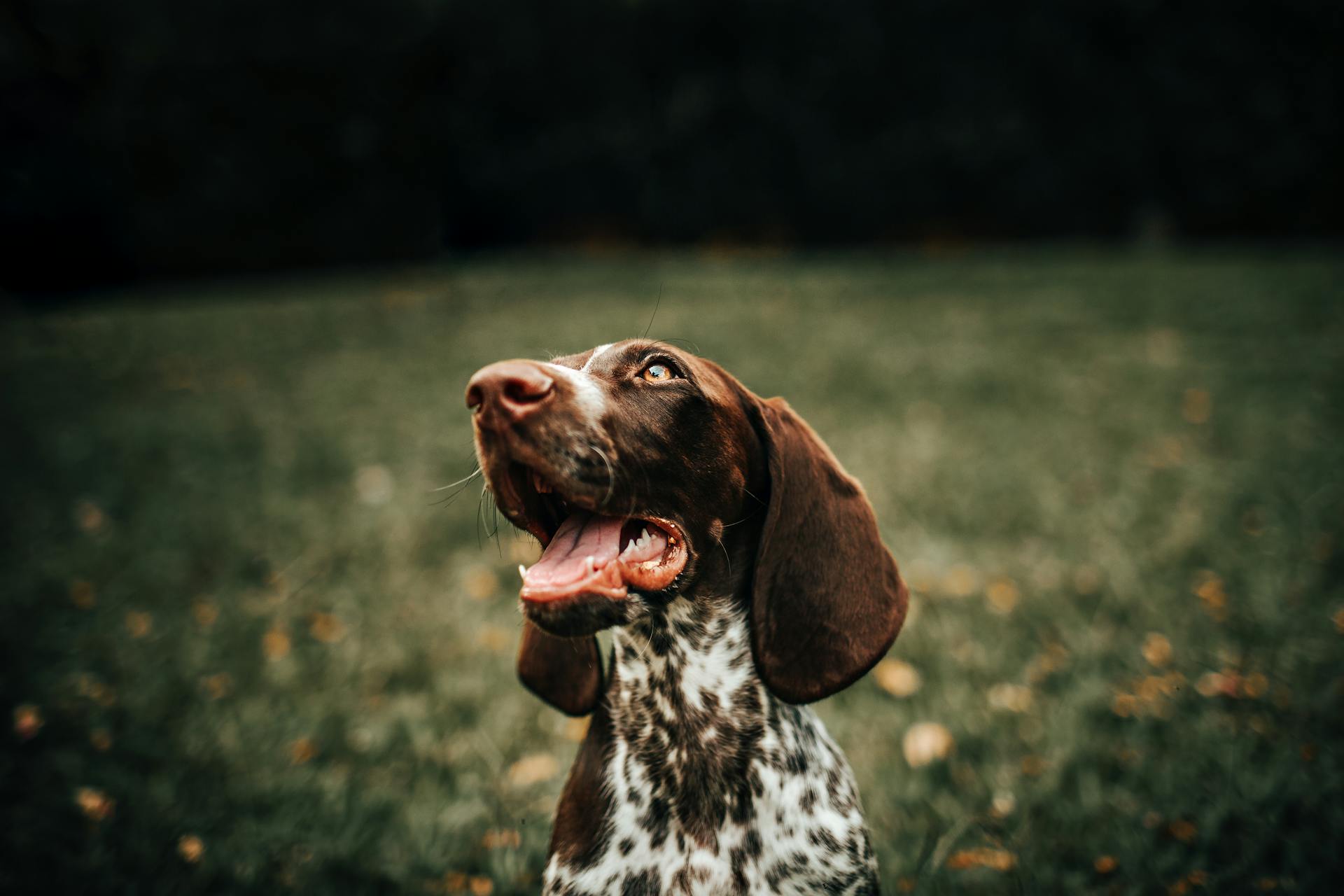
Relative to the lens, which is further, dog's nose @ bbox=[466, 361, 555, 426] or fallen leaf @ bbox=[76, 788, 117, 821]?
fallen leaf @ bbox=[76, 788, 117, 821]

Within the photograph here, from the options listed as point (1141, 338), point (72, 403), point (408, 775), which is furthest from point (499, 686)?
point (1141, 338)

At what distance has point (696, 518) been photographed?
191 cm

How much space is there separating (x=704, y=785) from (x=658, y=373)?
3.22 feet

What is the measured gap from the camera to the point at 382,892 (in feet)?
8.73

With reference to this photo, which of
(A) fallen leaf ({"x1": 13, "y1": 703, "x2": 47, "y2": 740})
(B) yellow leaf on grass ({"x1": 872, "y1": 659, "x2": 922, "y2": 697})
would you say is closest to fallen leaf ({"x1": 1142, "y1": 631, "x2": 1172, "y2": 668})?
(B) yellow leaf on grass ({"x1": 872, "y1": 659, "x2": 922, "y2": 697})

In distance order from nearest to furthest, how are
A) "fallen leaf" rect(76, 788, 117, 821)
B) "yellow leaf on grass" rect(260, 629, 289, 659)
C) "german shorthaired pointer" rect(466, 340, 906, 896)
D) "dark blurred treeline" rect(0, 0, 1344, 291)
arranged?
"german shorthaired pointer" rect(466, 340, 906, 896) < "fallen leaf" rect(76, 788, 117, 821) < "yellow leaf on grass" rect(260, 629, 289, 659) < "dark blurred treeline" rect(0, 0, 1344, 291)

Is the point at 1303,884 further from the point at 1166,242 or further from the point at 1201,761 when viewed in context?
the point at 1166,242

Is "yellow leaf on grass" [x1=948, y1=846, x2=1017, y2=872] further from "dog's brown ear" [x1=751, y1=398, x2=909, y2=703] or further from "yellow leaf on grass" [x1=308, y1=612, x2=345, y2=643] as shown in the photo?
"yellow leaf on grass" [x1=308, y1=612, x2=345, y2=643]

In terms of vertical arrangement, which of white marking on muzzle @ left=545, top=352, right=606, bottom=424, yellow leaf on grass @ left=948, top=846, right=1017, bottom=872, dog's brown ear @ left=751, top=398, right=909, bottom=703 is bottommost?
yellow leaf on grass @ left=948, top=846, right=1017, bottom=872

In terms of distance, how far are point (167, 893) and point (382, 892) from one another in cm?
69

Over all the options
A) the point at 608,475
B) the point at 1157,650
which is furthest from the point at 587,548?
the point at 1157,650

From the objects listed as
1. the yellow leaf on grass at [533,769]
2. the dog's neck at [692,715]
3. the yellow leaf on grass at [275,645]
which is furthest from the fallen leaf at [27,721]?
the dog's neck at [692,715]

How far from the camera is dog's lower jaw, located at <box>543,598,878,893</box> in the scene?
73.9 inches

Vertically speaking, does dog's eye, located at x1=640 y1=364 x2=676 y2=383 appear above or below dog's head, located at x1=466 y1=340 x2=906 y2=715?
above
